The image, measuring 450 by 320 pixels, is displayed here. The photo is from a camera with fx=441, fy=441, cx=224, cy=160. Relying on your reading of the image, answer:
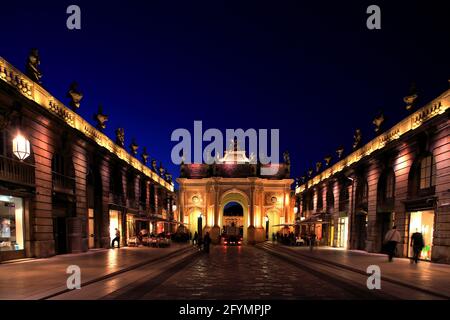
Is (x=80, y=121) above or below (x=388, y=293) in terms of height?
above

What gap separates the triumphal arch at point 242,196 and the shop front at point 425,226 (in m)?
38.8

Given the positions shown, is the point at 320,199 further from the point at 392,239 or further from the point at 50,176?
the point at 50,176

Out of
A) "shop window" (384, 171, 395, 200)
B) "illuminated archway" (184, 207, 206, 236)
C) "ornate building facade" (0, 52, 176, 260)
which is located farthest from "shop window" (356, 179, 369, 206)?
"illuminated archway" (184, 207, 206, 236)

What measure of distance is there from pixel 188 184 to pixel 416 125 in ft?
150

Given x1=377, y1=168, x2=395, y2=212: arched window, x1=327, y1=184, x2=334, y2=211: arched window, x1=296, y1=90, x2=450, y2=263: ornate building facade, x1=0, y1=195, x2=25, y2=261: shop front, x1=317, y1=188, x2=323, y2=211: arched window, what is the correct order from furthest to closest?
x1=317, y1=188, x2=323, y2=211: arched window
x1=327, y1=184, x2=334, y2=211: arched window
x1=377, y1=168, x2=395, y2=212: arched window
x1=296, y1=90, x2=450, y2=263: ornate building facade
x1=0, y1=195, x2=25, y2=261: shop front

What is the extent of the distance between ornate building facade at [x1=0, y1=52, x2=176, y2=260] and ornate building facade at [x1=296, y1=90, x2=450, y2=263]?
17823 millimetres

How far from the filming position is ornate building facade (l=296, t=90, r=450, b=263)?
71.2 feet

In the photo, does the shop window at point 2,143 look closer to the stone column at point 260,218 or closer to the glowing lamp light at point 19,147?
the glowing lamp light at point 19,147

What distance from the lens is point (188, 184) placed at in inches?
2648

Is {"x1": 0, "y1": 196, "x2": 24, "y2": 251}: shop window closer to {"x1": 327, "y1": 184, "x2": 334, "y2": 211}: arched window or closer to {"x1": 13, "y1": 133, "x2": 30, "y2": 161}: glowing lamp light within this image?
{"x1": 13, "y1": 133, "x2": 30, "y2": 161}: glowing lamp light
